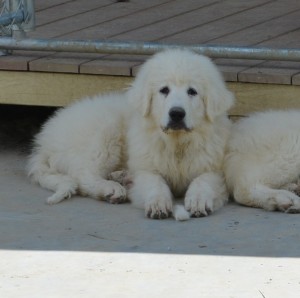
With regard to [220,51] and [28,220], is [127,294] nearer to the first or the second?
[28,220]

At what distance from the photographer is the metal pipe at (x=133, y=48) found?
6738 millimetres

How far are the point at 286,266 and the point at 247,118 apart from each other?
72.6 inches

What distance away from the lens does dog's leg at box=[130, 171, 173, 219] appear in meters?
6.05

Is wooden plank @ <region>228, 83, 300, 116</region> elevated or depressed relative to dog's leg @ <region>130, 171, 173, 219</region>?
elevated

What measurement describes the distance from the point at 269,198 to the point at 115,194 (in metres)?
→ 0.97

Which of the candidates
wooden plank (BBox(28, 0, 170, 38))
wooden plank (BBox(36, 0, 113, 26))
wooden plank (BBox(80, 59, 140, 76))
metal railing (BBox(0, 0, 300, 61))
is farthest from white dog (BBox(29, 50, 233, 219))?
wooden plank (BBox(36, 0, 113, 26))

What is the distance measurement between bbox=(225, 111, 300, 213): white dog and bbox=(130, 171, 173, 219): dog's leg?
449 mm

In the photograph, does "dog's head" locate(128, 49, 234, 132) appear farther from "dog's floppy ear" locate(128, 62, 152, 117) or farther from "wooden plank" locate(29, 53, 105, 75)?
"wooden plank" locate(29, 53, 105, 75)

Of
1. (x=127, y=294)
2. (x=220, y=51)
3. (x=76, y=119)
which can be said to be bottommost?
(x=127, y=294)

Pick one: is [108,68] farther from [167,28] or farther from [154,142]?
[167,28]

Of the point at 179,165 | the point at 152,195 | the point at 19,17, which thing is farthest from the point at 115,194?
the point at 19,17

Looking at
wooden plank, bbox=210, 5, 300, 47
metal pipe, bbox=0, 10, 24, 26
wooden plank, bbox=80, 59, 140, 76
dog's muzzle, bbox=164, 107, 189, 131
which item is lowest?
dog's muzzle, bbox=164, 107, 189, 131

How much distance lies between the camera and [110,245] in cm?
548

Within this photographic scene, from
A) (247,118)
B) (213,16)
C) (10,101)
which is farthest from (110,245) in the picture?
(213,16)
